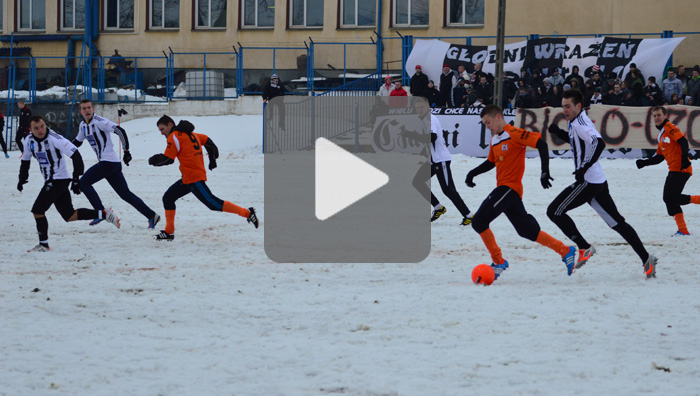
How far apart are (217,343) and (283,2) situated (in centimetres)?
2684

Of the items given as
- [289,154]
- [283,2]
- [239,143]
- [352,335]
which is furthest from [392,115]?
[352,335]

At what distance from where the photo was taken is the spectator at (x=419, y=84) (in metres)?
22.6

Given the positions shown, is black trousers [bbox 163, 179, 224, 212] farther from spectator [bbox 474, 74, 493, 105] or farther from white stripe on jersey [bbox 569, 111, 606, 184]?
spectator [bbox 474, 74, 493, 105]

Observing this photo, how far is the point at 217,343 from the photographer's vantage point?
5.43 meters

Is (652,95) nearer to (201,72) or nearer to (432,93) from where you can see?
(432,93)

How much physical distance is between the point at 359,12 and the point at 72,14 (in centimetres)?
1123

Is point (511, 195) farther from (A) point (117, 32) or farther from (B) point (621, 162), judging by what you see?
(A) point (117, 32)

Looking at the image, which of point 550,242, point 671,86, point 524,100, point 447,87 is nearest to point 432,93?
point 447,87

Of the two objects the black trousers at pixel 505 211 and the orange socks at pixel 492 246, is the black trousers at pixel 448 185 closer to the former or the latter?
the black trousers at pixel 505 211

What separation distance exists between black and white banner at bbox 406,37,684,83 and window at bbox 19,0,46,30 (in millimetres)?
17241

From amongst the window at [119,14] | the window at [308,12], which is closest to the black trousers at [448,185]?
the window at [308,12]

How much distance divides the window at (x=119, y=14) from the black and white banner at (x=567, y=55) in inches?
551

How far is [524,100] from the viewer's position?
20609mm
